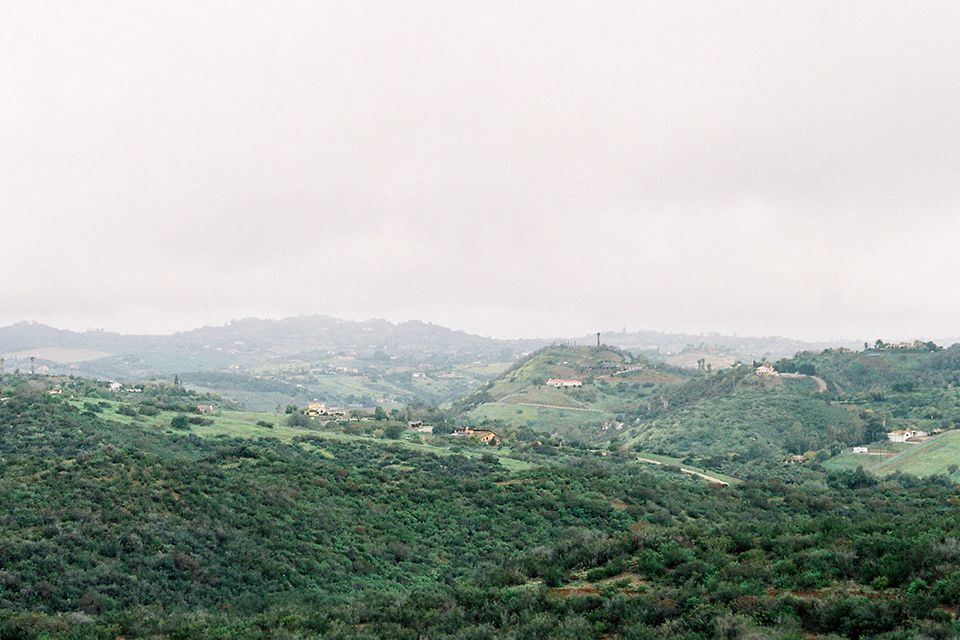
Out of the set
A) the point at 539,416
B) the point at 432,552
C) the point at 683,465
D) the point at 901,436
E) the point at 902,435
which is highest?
the point at 432,552

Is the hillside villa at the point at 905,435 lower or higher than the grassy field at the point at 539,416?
higher

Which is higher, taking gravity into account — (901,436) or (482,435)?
(901,436)

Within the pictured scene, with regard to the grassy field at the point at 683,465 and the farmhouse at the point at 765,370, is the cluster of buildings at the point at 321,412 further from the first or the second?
the farmhouse at the point at 765,370

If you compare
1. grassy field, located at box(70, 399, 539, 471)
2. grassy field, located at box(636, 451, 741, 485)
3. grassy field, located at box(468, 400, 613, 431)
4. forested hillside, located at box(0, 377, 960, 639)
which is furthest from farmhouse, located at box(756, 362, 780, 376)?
forested hillside, located at box(0, 377, 960, 639)

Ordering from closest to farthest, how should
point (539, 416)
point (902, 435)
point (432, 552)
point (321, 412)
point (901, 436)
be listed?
point (432, 552) < point (901, 436) < point (902, 435) < point (321, 412) < point (539, 416)

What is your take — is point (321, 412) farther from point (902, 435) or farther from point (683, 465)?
point (902, 435)

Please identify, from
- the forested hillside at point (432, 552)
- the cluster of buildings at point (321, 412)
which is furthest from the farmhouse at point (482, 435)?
the forested hillside at point (432, 552)

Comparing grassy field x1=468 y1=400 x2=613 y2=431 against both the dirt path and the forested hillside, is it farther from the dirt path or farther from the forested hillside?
the forested hillside

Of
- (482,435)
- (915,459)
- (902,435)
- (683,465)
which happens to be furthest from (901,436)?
(482,435)

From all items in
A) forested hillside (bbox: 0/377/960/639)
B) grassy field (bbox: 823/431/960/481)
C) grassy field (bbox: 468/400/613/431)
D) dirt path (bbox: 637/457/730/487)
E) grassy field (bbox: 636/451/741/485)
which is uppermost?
forested hillside (bbox: 0/377/960/639)

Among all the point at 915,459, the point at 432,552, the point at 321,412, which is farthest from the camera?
the point at 321,412

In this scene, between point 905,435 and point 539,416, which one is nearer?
point 905,435

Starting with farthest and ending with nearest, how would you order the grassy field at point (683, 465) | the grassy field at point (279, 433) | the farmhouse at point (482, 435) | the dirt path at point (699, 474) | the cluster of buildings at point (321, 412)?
the cluster of buildings at point (321, 412) → the farmhouse at point (482, 435) → the grassy field at point (683, 465) → the grassy field at point (279, 433) → the dirt path at point (699, 474)

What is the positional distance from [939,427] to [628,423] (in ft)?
232
